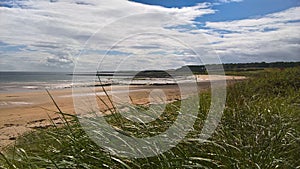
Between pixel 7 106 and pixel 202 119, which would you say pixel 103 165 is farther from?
pixel 7 106

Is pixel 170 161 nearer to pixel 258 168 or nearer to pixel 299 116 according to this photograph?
pixel 258 168

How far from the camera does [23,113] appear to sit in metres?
14.9

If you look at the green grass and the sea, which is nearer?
the green grass

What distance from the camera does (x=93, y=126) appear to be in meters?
3.59

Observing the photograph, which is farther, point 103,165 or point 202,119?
point 202,119

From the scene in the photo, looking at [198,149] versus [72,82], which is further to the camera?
[72,82]

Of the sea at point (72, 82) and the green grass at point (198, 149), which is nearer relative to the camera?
the green grass at point (198, 149)

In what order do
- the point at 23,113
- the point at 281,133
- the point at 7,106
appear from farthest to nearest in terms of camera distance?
1. the point at 7,106
2. the point at 23,113
3. the point at 281,133

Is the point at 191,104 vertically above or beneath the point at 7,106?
above

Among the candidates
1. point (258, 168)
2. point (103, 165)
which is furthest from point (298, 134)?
point (103, 165)

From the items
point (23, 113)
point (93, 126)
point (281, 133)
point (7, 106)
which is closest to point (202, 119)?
point (281, 133)

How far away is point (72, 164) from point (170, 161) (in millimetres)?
742

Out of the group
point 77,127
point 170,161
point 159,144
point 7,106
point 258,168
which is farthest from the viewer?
point 7,106

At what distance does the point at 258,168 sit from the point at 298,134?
1.18 m
